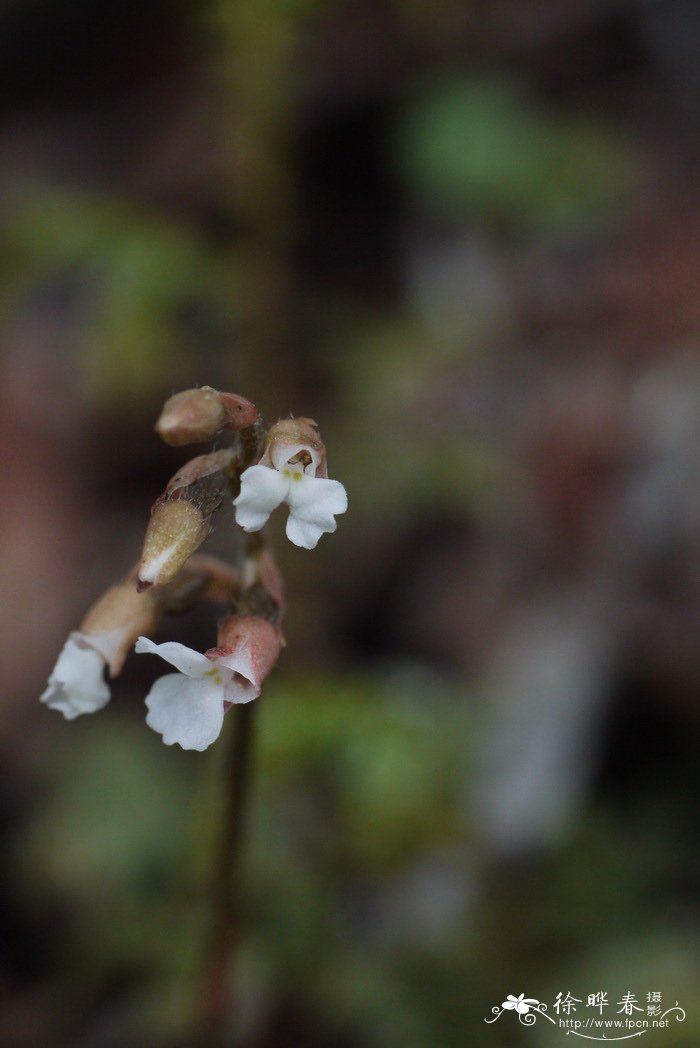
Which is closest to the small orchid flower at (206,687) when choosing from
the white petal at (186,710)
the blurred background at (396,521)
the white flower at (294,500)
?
the white petal at (186,710)

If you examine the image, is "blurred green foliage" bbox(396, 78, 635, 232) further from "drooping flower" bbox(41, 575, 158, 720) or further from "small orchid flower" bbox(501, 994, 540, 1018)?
"drooping flower" bbox(41, 575, 158, 720)

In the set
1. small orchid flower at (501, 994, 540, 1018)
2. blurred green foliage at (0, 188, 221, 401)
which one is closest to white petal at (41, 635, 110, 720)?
small orchid flower at (501, 994, 540, 1018)

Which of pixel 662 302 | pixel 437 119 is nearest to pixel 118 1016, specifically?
pixel 662 302

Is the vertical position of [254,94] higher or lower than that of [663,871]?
higher

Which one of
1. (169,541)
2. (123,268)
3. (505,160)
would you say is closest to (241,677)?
(169,541)

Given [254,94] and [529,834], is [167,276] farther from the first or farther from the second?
[529,834]

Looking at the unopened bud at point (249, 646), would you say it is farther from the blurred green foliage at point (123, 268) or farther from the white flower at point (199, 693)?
the blurred green foliage at point (123, 268)

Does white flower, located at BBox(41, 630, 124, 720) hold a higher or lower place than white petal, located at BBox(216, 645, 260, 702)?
higher
